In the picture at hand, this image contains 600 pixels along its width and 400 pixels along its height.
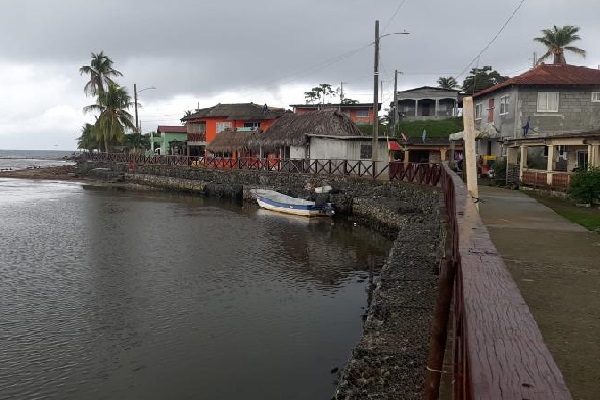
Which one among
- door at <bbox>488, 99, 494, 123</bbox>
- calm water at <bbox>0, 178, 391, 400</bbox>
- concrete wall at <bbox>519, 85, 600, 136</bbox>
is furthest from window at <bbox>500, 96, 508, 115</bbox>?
calm water at <bbox>0, 178, 391, 400</bbox>

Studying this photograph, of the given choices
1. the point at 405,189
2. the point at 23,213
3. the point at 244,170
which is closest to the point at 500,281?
the point at 405,189

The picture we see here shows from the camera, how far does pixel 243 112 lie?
176 ft

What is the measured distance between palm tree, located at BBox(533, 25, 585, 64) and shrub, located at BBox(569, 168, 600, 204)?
101ft

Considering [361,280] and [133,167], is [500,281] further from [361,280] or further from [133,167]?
[133,167]

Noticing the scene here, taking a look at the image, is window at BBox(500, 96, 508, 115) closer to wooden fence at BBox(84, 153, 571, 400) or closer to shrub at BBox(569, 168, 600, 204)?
shrub at BBox(569, 168, 600, 204)

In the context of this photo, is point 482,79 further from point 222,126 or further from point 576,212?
point 576,212

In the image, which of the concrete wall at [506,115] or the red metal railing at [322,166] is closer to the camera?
the red metal railing at [322,166]

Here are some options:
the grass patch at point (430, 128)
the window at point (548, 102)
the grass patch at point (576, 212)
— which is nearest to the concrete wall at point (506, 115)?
the window at point (548, 102)

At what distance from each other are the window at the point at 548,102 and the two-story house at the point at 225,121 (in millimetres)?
26154

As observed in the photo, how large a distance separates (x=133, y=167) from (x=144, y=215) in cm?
2787

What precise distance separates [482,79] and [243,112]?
2886 cm

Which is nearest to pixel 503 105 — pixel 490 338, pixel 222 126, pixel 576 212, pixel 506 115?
pixel 506 115

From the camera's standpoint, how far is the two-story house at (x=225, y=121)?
5103cm

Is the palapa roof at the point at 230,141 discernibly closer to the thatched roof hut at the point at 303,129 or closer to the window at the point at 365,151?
the thatched roof hut at the point at 303,129
